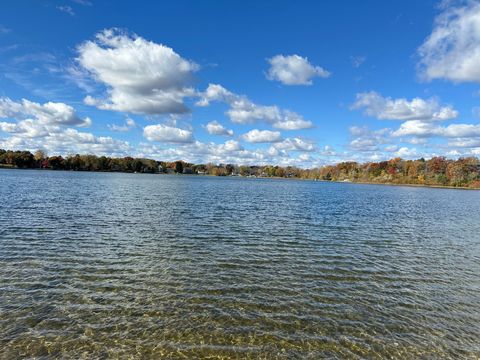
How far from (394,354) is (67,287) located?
13.5m

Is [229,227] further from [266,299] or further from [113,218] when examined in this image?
[266,299]

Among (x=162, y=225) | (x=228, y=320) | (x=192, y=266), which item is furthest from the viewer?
(x=162, y=225)

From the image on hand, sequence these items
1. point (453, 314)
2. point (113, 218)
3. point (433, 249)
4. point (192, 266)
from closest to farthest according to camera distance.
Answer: point (453, 314) < point (192, 266) < point (433, 249) < point (113, 218)

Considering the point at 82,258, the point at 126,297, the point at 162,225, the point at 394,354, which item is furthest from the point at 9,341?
the point at 162,225

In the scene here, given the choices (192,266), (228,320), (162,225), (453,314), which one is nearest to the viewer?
(228,320)

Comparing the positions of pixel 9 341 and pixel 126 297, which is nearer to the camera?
pixel 9 341

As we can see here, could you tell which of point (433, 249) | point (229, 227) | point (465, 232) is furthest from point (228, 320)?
point (465, 232)

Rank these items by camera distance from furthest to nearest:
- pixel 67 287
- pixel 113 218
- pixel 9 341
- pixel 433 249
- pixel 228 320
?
pixel 113 218 < pixel 433 249 < pixel 67 287 < pixel 228 320 < pixel 9 341

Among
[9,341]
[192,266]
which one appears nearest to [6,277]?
[9,341]

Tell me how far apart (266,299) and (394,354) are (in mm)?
5332

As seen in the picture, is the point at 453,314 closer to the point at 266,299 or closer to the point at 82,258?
the point at 266,299

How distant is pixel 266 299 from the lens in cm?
1371

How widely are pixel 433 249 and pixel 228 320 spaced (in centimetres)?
2038

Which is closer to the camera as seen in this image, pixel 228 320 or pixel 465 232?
pixel 228 320
